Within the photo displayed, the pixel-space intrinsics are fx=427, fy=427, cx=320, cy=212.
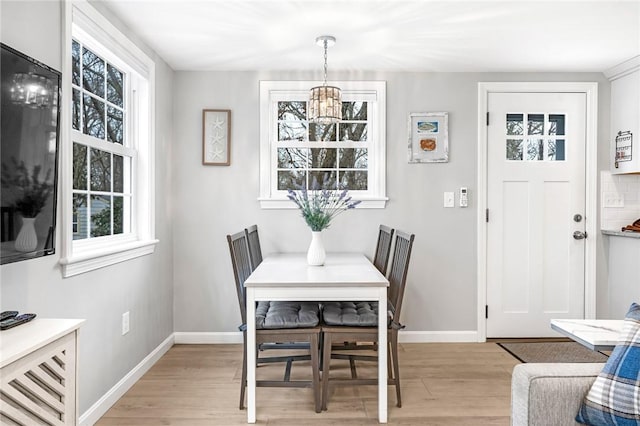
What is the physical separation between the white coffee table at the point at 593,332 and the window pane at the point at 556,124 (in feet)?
8.28

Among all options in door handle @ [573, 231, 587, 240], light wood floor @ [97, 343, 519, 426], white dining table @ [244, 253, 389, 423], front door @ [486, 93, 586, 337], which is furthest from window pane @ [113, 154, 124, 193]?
door handle @ [573, 231, 587, 240]

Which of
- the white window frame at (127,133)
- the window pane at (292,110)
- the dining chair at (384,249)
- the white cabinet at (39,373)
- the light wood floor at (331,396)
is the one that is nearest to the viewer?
the white cabinet at (39,373)

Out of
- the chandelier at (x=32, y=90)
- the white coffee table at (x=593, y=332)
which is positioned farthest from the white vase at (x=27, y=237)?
the white coffee table at (x=593, y=332)

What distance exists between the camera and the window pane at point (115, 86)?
8.84 feet

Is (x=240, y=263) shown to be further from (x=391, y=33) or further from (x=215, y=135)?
(x=391, y=33)

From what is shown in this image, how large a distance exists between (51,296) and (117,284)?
0.64 m

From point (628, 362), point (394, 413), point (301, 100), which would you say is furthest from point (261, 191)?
point (628, 362)

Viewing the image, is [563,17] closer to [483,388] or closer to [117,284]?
[483,388]

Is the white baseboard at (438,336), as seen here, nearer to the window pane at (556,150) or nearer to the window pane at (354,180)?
the window pane at (354,180)

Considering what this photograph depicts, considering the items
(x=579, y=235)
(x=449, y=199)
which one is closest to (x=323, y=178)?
(x=449, y=199)

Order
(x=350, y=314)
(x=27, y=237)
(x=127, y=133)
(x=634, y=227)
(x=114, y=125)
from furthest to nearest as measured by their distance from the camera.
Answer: (x=634, y=227)
(x=127, y=133)
(x=114, y=125)
(x=350, y=314)
(x=27, y=237)

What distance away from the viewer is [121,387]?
261 cm

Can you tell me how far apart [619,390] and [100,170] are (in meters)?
2.67

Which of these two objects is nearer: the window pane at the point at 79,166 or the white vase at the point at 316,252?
the window pane at the point at 79,166
